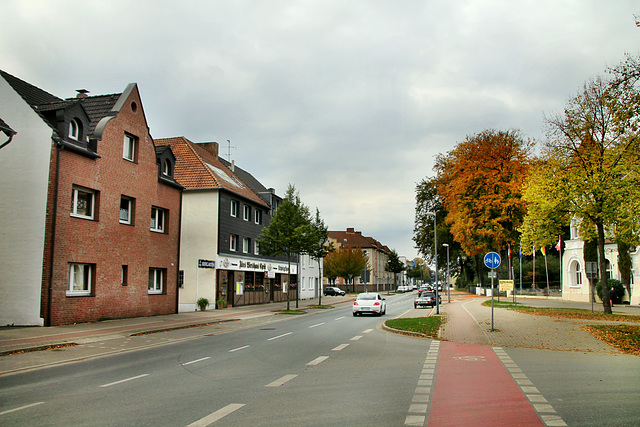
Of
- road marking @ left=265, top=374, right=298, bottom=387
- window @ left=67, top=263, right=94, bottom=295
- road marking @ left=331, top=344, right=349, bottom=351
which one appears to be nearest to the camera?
road marking @ left=265, top=374, right=298, bottom=387

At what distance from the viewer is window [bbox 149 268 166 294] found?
89.3 ft

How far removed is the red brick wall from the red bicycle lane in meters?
15.4

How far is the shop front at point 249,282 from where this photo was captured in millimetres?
35844

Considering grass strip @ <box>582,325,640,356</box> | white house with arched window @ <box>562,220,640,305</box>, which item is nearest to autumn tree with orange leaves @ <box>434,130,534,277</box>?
white house with arched window @ <box>562,220,640,305</box>

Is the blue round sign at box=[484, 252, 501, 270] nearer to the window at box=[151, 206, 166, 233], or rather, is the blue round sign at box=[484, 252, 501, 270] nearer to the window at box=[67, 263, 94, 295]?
the window at box=[67, 263, 94, 295]

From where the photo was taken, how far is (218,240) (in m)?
35.2

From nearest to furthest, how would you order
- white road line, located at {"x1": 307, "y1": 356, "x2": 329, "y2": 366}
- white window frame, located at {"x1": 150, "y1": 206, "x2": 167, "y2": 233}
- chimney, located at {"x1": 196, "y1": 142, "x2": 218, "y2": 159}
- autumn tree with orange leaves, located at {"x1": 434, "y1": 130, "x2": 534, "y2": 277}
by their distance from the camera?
white road line, located at {"x1": 307, "y1": 356, "x2": 329, "y2": 366} < white window frame, located at {"x1": 150, "y1": 206, "x2": 167, "y2": 233} < autumn tree with orange leaves, located at {"x1": 434, "y1": 130, "x2": 534, "y2": 277} < chimney, located at {"x1": 196, "y1": 142, "x2": 218, "y2": 159}

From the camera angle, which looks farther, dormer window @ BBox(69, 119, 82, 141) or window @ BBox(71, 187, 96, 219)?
dormer window @ BBox(69, 119, 82, 141)

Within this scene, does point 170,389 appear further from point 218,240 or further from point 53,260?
point 218,240

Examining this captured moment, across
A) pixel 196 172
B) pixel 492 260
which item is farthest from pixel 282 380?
pixel 196 172

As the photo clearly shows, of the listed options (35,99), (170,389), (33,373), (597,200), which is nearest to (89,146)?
(35,99)

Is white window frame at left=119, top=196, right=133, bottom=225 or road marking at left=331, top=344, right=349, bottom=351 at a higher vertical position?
white window frame at left=119, top=196, right=133, bottom=225

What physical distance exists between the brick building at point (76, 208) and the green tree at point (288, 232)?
10264 mm

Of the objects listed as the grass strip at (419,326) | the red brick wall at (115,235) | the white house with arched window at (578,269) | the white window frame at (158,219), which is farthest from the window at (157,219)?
the white house with arched window at (578,269)
